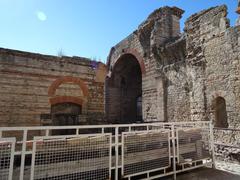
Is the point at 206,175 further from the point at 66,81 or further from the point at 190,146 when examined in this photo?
the point at 66,81

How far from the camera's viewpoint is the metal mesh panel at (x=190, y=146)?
4461mm

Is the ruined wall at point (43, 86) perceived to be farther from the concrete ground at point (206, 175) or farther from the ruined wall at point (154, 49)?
the concrete ground at point (206, 175)

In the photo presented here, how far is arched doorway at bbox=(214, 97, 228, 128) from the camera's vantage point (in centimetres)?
739

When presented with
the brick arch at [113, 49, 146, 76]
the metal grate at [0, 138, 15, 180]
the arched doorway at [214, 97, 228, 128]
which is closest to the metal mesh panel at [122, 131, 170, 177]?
the metal grate at [0, 138, 15, 180]

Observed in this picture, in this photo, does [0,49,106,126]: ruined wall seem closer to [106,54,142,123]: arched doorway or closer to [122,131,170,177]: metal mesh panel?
[122,131,170,177]: metal mesh panel

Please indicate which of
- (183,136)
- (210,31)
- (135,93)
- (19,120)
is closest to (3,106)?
(19,120)

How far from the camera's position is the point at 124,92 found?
1576cm

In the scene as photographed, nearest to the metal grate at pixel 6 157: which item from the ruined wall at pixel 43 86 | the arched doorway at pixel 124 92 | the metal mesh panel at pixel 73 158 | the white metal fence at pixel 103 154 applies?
the white metal fence at pixel 103 154

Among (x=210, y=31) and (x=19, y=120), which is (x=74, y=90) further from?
(x=210, y=31)

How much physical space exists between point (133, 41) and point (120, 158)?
35.1 ft

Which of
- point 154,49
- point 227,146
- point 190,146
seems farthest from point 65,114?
point 227,146

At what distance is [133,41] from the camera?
43.3 ft

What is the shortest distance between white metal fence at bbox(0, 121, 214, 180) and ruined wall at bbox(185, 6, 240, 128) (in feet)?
8.46

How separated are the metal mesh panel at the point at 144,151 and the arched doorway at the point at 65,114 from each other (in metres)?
4.47
